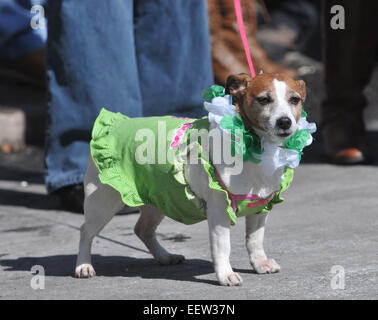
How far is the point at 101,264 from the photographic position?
10.2 ft

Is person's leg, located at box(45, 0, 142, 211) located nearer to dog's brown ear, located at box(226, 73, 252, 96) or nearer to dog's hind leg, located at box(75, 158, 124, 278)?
dog's hind leg, located at box(75, 158, 124, 278)

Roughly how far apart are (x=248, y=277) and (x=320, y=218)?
930 mm

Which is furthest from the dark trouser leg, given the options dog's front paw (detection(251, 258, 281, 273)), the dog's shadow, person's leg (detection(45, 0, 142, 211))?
dog's front paw (detection(251, 258, 281, 273))

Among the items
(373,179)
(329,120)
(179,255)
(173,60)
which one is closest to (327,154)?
(329,120)

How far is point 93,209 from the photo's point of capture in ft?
9.41

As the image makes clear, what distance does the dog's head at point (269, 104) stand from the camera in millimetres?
2504

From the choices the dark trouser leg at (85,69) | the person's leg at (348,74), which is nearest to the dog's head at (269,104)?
the dark trouser leg at (85,69)

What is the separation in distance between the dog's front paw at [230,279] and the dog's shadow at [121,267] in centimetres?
8

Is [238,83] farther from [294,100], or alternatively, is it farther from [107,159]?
[107,159]

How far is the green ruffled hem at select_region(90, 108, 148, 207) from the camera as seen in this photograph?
277cm

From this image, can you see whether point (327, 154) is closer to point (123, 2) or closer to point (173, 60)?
point (173, 60)

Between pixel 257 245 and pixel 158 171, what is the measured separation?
0.44 m

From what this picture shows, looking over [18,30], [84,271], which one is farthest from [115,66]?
[18,30]

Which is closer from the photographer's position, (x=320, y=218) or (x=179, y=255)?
(x=179, y=255)
